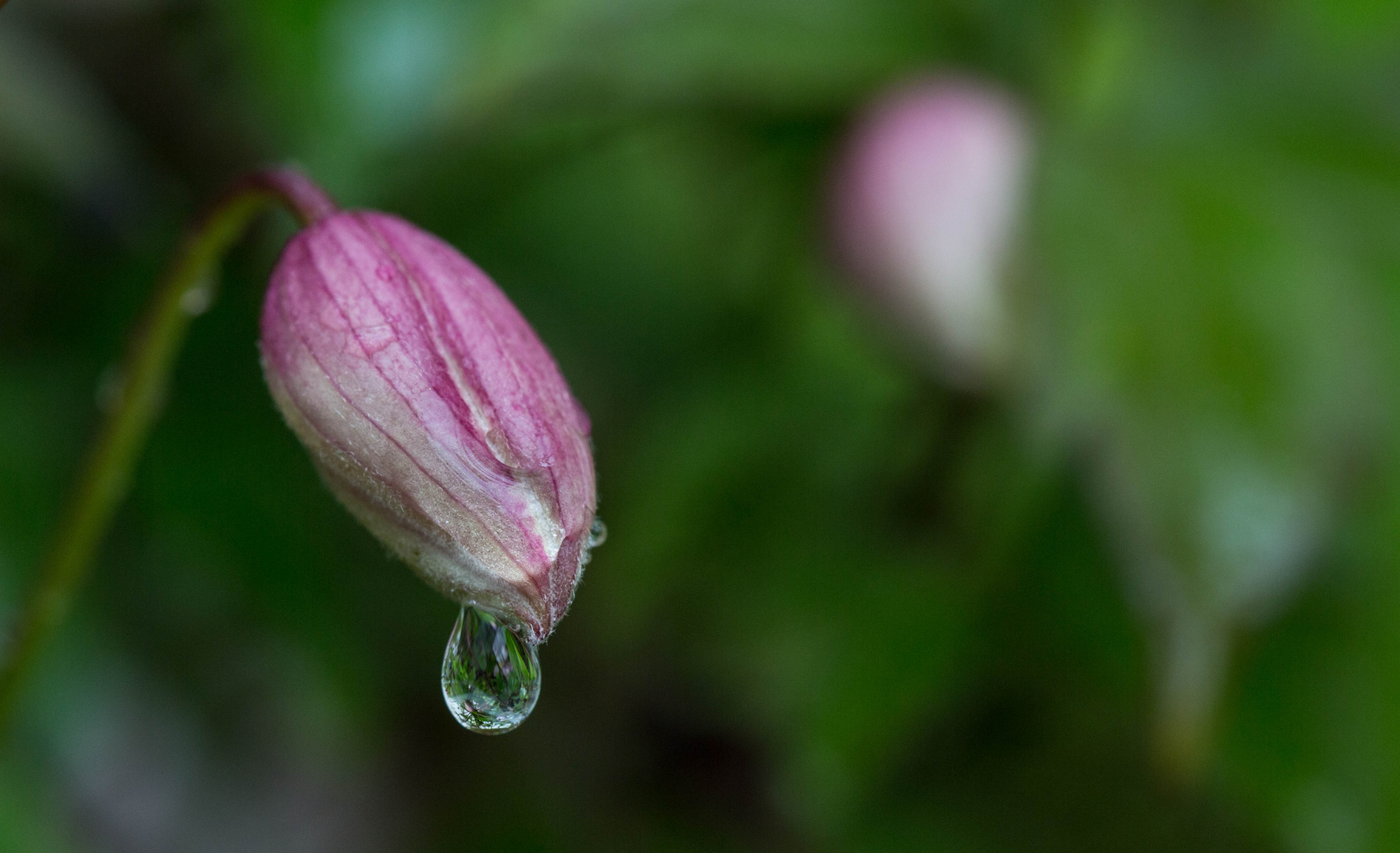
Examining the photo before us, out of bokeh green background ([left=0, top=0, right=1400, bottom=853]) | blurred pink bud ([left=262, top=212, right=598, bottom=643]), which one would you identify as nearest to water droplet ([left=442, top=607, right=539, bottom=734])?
blurred pink bud ([left=262, top=212, right=598, bottom=643])

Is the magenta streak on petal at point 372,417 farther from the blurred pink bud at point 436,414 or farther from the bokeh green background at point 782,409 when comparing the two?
the bokeh green background at point 782,409

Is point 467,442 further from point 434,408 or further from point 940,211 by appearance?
point 940,211

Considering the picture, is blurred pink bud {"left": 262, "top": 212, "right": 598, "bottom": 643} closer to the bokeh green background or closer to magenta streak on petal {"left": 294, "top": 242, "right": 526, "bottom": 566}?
magenta streak on petal {"left": 294, "top": 242, "right": 526, "bottom": 566}

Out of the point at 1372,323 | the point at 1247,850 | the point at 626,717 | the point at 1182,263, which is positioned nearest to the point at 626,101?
the point at 1182,263

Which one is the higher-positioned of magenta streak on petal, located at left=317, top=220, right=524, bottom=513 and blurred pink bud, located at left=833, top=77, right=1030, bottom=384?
magenta streak on petal, located at left=317, top=220, right=524, bottom=513

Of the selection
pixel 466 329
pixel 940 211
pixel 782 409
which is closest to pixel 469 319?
pixel 466 329
